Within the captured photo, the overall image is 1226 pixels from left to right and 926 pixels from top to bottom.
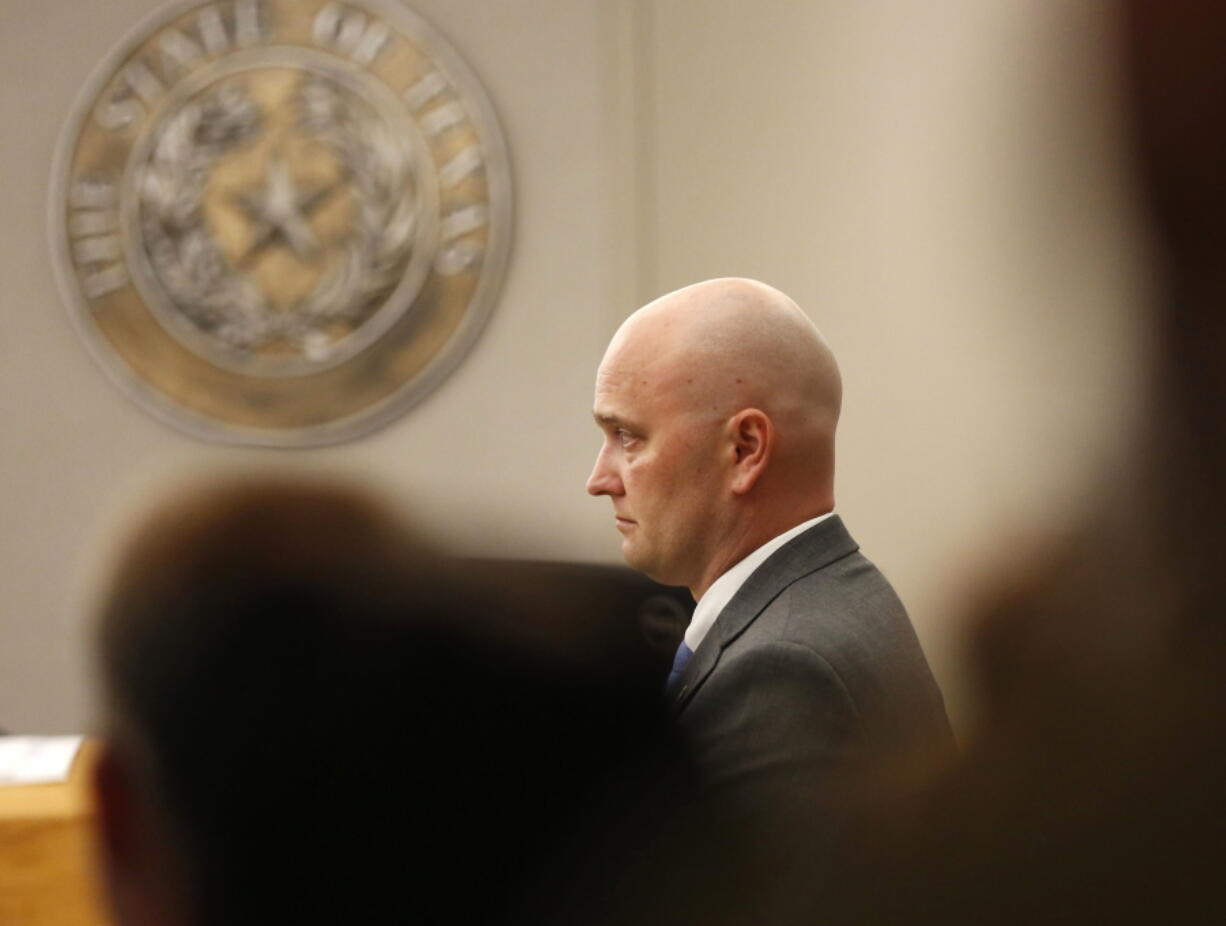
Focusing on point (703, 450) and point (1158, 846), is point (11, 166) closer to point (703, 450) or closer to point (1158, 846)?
point (703, 450)

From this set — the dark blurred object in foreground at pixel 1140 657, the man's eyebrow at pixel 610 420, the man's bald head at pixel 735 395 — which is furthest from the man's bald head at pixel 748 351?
the dark blurred object in foreground at pixel 1140 657

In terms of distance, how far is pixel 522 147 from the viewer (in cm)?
359

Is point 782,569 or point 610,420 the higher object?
point 610,420

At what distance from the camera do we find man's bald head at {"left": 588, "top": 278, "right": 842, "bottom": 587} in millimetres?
1066

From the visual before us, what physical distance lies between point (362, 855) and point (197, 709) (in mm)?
29

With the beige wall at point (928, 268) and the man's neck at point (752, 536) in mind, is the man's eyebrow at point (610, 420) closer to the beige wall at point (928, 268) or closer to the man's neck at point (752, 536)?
the man's neck at point (752, 536)

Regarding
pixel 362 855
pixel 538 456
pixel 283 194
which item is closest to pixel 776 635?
pixel 362 855

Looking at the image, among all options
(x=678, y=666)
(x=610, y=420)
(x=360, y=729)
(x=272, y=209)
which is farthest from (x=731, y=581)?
(x=272, y=209)

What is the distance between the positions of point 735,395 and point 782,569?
14 centimetres

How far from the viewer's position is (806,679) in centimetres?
86

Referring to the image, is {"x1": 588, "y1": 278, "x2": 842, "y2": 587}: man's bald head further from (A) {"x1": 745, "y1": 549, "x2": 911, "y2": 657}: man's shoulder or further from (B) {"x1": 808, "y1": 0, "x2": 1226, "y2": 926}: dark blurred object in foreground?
(B) {"x1": 808, "y1": 0, "x2": 1226, "y2": 926}: dark blurred object in foreground

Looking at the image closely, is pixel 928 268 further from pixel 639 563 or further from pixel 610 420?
pixel 610 420

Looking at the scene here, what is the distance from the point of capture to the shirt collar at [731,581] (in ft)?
3.42

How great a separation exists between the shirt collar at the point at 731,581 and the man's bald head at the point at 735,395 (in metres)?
0.01
